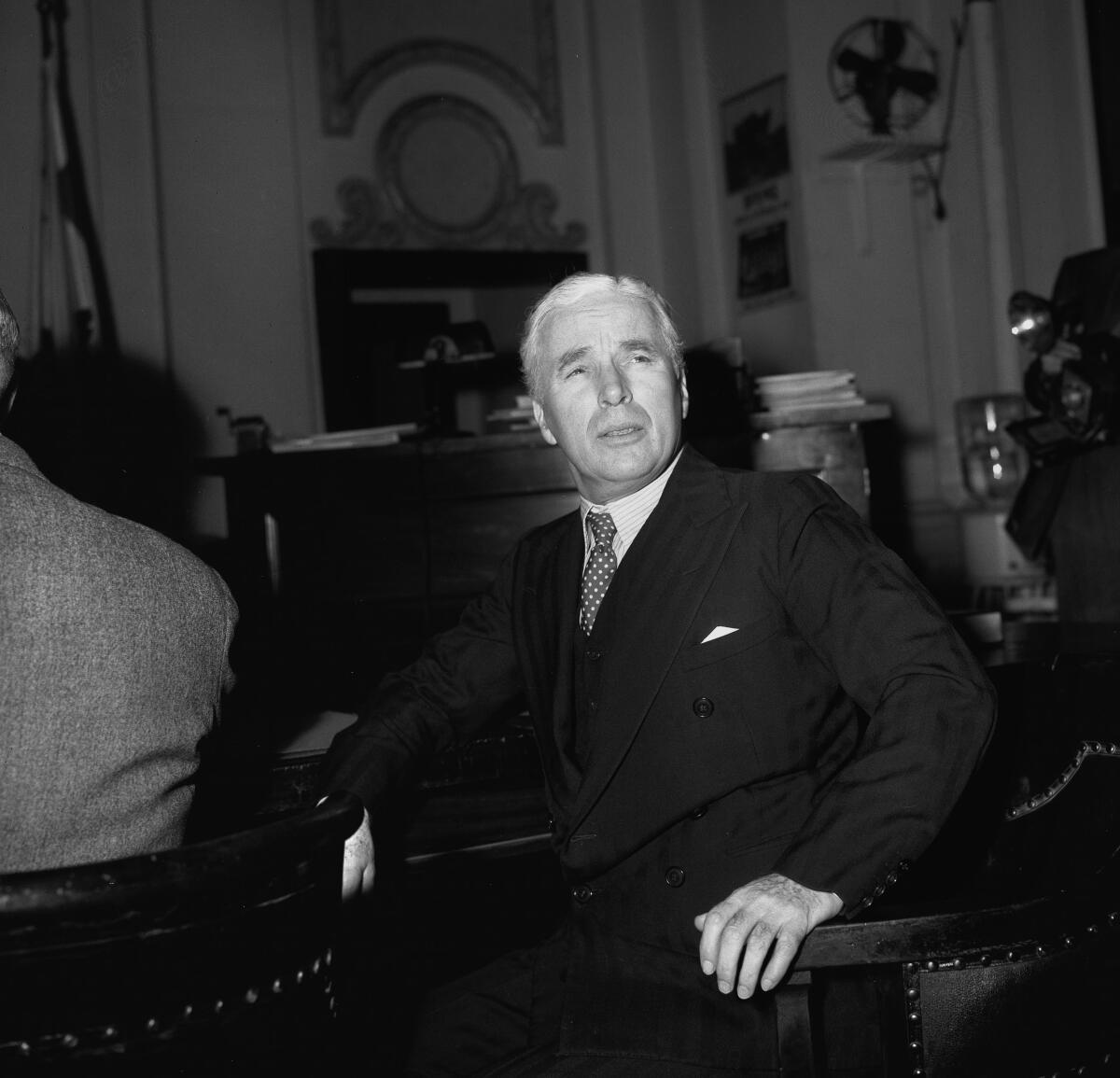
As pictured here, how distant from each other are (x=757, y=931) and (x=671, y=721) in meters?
0.38

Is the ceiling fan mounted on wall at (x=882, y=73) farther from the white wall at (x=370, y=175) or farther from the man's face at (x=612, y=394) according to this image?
the man's face at (x=612, y=394)

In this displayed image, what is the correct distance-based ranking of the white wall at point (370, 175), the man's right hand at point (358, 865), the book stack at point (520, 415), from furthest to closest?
the white wall at point (370, 175), the book stack at point (520, 415), the man's right hand at point (358, 865)

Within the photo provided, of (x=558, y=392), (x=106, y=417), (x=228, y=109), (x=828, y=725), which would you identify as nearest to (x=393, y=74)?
(x=228, y=109)

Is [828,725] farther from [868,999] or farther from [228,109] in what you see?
[228,109]

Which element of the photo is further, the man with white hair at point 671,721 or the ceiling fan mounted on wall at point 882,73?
the ceiling fan mounted on wall at point 882,73

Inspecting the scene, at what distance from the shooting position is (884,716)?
147 cm

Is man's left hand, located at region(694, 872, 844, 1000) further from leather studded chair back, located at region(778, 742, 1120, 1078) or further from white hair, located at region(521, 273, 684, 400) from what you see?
white hair, located at region(521, 273, 684, 400)

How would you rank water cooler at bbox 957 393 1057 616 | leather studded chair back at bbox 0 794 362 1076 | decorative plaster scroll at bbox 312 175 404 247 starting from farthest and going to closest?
decorative plaster scroll at bbox 312 175 404 247
water cooler at bbox 957 393 1057 616
leather studded chair back at bbox 0 794 362 1076

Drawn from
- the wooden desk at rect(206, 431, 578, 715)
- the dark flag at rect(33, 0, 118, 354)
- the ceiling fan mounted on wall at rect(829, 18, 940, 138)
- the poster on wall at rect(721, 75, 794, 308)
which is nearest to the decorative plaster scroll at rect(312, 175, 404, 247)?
the dark flag at rect(33, 0, 118, 354)

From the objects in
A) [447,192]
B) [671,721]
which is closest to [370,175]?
[447,192]

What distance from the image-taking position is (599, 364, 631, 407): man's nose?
6.13 feet

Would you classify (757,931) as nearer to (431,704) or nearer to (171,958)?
(171,958)

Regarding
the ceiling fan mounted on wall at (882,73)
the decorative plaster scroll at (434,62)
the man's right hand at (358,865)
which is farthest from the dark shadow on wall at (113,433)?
the man's right hand at (358,865)

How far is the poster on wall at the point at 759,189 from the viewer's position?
23.6ft
